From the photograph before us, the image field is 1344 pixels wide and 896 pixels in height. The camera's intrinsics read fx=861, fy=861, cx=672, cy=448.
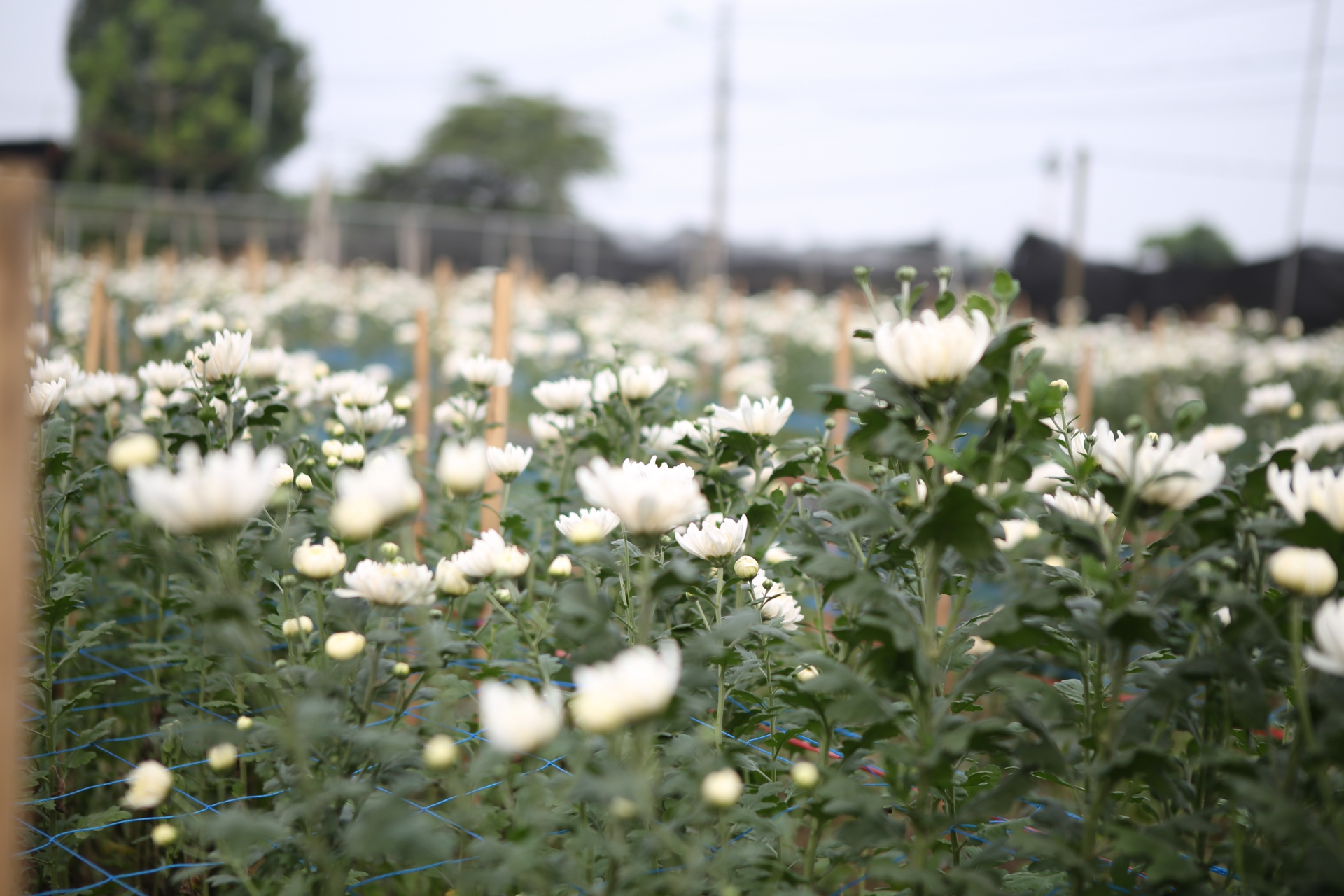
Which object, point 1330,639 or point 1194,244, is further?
point 1194,244

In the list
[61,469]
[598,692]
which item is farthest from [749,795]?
[61,469]

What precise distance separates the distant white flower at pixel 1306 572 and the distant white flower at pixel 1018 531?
2.55 ft

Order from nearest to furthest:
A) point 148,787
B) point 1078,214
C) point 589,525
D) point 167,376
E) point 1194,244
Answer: point 148,787 → point 589,525 → point 167,376 → point 1078,214 → point 1194,244

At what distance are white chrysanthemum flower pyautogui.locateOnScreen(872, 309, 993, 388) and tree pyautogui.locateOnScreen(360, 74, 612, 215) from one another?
31.2 m

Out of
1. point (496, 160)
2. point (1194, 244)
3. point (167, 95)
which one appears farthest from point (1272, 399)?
point (1194, 244)

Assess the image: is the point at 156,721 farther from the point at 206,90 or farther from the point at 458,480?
the point at 206,90

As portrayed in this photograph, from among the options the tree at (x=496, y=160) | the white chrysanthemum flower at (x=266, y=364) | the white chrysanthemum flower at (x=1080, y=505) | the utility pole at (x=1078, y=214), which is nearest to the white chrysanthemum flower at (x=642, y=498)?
the white chrysanthemum flower at (x=1080, y=505)

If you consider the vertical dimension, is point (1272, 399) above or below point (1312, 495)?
below

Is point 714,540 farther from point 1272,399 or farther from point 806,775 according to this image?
point 1272,399

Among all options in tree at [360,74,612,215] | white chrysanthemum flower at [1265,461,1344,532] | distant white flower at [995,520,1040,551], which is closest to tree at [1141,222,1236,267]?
tree at [360,74,612,215]

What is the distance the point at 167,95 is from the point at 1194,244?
43.9 meters

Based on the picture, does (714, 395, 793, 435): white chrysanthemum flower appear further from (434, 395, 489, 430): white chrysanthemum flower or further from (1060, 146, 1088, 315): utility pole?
(1060, 146, 1088, 315): utility pole

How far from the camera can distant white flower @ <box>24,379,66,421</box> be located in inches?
52.4

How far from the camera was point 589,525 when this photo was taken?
106 cm
